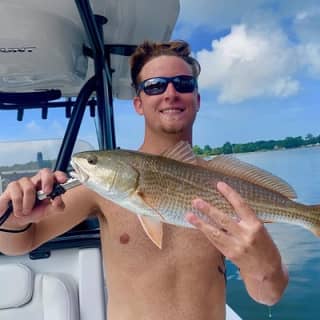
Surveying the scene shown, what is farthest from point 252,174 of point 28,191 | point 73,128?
point 73,128

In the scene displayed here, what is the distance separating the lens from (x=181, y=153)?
1.01m

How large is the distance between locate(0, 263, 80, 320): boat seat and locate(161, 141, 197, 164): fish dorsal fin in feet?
3.23

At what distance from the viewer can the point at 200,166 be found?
96 cm

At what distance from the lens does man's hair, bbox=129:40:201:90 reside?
1358 millimetres

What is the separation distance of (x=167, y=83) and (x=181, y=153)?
0.31m

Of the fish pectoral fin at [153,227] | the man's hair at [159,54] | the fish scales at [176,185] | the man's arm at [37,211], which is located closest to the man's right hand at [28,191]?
the man's arm at [37,211]

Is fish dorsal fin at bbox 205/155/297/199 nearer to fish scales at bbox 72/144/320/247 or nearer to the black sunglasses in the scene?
fish scales at bbox 72/144/320/247

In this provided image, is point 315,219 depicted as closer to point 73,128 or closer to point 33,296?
point 33,296

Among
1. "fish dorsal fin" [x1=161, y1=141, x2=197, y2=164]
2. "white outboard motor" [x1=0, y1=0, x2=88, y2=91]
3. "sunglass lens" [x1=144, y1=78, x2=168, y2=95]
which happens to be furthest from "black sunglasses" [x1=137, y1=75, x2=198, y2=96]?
"white outboard motor" [x1=0, y1=0, x2=88, y2=91]

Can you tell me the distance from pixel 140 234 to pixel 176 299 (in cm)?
20

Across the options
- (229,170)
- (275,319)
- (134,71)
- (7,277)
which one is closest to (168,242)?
(229,170)

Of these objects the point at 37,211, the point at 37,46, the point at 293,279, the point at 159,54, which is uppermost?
the point at 37,46

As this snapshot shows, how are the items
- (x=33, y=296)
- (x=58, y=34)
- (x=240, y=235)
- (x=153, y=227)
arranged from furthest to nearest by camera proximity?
(x=58, y=34) < (x=33, y=296) < (x=153, y=227) < (x=240, y=235)

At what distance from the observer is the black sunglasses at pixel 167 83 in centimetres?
125
